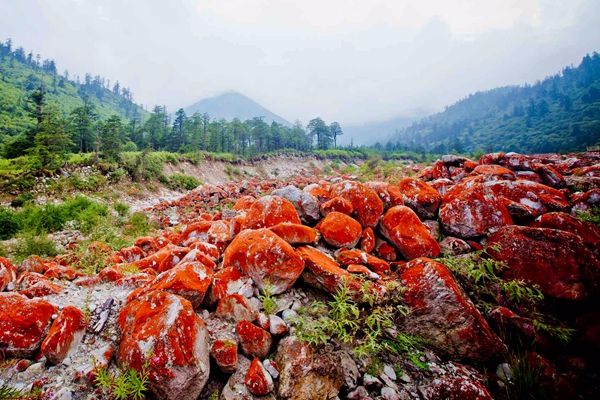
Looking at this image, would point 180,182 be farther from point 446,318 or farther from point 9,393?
point 446,318

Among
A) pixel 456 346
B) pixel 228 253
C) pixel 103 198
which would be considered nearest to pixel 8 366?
pixel 228 253

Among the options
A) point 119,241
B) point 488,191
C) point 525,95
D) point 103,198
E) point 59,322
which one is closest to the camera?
point 59,322

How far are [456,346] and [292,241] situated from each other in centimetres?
280

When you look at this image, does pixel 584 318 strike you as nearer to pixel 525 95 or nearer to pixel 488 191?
pixel 488 191

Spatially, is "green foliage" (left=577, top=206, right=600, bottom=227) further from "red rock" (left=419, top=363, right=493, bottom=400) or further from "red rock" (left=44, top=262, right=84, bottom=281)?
"red rock" (left=44, top=262, right=84, bottom=281)

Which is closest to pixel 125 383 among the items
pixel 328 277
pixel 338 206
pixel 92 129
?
pixel 328 277

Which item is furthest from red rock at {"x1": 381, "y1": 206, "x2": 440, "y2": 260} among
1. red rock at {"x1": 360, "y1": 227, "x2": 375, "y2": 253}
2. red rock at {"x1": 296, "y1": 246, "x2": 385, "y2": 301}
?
red rock at {"x1": 296, "y1": 246, "x2": 385, "y2": 301}

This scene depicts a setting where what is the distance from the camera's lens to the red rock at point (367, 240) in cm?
519

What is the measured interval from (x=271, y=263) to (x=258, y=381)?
5.18 ft

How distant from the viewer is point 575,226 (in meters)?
4.57

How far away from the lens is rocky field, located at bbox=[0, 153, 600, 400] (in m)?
3.10

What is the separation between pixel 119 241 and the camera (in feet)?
32.8

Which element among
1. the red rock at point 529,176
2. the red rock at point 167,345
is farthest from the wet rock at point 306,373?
the red rock at point 529,176

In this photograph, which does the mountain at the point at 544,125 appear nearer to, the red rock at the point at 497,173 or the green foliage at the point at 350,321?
the red rock at the point at 497,173
